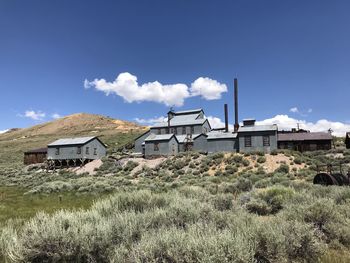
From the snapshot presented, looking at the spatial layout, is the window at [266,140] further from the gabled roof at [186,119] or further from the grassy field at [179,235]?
the grassy field at [179,235]

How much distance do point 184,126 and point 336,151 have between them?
23.9 meters

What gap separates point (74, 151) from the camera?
47.2 metres

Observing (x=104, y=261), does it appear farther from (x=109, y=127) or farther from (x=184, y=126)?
(x=109, y=127)

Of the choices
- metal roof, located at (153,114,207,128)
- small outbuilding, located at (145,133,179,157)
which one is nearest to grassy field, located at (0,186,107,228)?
small outbuilding, located at (145,133,179,157)

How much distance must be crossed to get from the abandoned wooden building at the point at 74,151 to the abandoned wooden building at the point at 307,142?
1140 inches

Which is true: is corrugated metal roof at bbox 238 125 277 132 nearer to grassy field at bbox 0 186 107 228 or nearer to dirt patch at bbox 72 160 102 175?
dirt patch at bbox 72 160 102 175

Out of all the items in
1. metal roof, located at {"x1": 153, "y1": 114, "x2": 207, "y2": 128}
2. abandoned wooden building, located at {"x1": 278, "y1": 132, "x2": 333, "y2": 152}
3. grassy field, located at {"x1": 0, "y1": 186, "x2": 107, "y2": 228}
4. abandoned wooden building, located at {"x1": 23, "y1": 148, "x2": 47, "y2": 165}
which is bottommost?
grassy field, located at {"x1": 0, "y1": 186, "x2": 107, "y2": 228}

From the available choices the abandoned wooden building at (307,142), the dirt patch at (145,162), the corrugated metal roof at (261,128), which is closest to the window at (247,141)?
the corrugated metal roof at (261,128)

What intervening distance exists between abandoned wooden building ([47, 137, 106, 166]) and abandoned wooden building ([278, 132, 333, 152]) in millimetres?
28967

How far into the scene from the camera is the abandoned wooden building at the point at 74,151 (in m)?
46.9

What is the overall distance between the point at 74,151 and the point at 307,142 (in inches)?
1365

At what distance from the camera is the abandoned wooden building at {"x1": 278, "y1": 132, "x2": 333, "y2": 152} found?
39.7 metres

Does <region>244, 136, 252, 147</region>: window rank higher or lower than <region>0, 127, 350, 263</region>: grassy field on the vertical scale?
higher

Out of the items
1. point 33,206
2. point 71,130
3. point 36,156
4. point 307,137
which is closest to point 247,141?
point 307,137
